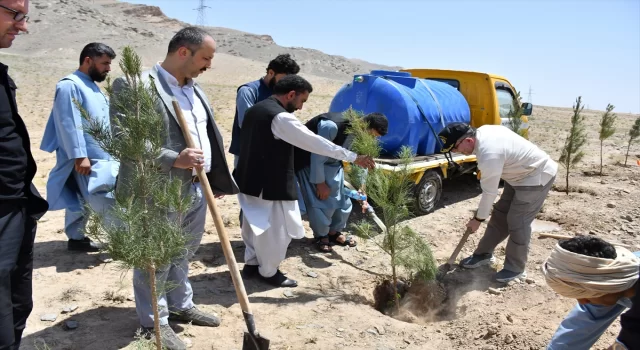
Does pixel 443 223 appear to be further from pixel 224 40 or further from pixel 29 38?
pixel 224 40

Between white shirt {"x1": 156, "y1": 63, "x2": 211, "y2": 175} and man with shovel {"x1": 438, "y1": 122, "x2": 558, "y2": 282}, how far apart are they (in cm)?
218

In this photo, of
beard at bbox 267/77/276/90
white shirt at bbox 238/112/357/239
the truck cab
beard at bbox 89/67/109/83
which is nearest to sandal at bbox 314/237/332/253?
white shirt at bbox 238/112/357/239

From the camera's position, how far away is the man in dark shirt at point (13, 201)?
77.6 inches

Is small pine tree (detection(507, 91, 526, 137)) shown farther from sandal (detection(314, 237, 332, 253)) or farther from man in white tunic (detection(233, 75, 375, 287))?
man in white tunic (detection(233, 75, 375, 287))

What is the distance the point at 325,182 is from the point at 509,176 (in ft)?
5.93

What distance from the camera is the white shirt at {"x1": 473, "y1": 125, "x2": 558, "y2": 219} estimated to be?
4066 millimetres

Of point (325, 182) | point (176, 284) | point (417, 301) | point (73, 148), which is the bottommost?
point (417, 301)

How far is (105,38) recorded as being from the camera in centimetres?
5003

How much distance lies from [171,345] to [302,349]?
88 centimetres

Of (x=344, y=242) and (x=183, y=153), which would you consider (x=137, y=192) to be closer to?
(x=183, y=153)

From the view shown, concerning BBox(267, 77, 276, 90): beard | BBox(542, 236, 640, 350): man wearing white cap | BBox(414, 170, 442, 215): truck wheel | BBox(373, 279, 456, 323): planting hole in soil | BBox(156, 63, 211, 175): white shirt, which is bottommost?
BBox(373, 279, 456, 323): planting hole in soil

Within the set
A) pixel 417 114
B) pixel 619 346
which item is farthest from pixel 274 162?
pixel 417 114

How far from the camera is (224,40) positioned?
7425cm

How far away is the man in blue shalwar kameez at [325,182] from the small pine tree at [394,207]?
41cm
